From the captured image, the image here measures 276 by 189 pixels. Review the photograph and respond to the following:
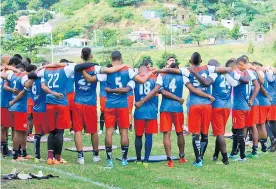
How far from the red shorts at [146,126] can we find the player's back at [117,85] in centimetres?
50

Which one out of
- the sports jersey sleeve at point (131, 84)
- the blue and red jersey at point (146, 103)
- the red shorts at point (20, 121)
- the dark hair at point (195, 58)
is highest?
the dark hair at point (195, 58)

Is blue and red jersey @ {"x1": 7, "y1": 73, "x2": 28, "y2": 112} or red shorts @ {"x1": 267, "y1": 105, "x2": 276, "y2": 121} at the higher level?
blue and red jersey @ {"x1": 7, "y1": 73, "x2": 28, "y2": 112}

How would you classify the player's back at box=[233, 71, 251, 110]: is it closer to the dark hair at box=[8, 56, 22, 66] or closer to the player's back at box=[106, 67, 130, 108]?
the player's back at box=[106, 67, 130, 108]

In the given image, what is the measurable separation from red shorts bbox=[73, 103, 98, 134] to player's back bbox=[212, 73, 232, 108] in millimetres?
2390

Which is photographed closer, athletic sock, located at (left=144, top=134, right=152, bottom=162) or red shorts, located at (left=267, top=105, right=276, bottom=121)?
athletic sock, located at (left=144, top=134, right=152, bottom=162)

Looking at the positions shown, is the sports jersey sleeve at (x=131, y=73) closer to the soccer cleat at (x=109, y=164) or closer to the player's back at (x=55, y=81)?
the player's back at (x=55, y=81)

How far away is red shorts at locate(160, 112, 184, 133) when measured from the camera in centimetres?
1227

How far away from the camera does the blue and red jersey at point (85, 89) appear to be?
1207cm

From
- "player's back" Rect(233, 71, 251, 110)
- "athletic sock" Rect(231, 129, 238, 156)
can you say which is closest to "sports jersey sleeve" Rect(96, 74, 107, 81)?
"player's back" Rect(233, 71, 251, 110)

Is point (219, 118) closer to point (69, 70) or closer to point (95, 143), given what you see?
point (95, 143)

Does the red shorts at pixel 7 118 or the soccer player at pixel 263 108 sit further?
the soccer player at pixel 263 108

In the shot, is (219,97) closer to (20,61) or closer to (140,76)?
(140,76)

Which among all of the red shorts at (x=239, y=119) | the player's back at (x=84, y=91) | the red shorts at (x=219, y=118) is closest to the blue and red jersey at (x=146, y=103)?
the player's back at (x=84, y=91)

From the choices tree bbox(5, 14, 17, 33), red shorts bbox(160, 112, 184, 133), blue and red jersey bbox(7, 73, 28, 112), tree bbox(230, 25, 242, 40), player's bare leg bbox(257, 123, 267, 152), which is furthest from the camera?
tree bbox(5, 14, 17, 33)
